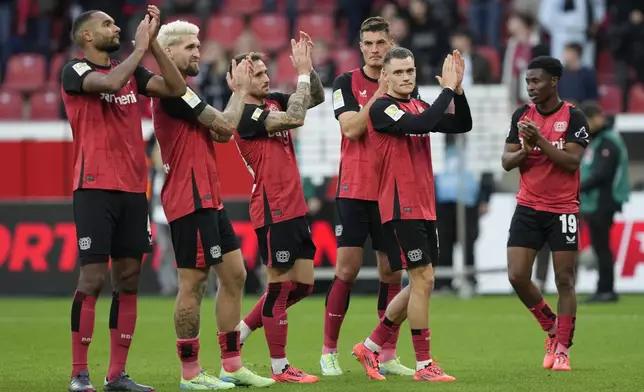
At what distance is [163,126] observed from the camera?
27.3ft

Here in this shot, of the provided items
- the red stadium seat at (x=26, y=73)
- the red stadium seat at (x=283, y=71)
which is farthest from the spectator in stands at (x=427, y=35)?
the red stadium seat at (x=26, y=73)

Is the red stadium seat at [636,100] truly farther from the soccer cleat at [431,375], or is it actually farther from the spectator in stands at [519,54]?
the soccer cleat at [431,375]

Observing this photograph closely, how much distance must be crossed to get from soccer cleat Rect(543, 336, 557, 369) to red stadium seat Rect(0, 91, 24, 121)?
1344cm

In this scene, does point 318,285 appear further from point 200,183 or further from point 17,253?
point 200,183

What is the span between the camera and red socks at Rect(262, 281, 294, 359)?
8.88m

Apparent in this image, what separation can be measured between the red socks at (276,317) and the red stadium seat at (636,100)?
471 inches

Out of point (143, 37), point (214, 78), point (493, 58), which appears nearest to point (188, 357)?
point (143, 37)

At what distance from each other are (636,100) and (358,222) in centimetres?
1143

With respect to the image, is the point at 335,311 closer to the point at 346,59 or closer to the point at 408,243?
the point at 408,243

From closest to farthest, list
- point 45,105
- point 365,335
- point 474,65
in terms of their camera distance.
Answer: point 365,335
point 474,65
point 45,105

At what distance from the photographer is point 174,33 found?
836cm

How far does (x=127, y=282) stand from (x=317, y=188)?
8866mm

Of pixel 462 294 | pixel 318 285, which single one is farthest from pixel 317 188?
pixel 462 294

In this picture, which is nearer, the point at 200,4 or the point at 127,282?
the point at 127,282
